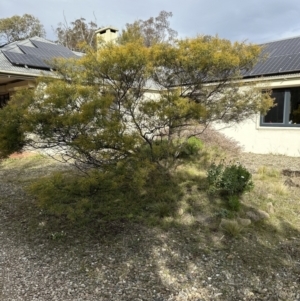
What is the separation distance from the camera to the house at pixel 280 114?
9914 millimetres

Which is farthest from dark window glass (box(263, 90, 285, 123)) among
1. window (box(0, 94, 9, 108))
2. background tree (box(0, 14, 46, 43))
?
background tree (box(0, 14, 46, 43))

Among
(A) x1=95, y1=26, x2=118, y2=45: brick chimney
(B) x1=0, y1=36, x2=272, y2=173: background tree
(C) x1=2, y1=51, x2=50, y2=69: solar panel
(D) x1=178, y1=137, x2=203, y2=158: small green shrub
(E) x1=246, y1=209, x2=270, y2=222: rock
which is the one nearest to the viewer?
(B) x1=0, y1=36, x2=272, y2=173: background tree

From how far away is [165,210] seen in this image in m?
4.76

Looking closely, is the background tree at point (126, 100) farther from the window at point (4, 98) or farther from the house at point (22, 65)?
the window at point (4, 98)

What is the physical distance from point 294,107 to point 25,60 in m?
10.00

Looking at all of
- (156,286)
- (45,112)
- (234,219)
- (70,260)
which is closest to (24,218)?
(70,260)

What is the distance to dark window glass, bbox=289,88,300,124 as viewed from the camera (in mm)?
10312

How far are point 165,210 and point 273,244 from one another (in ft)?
5.54

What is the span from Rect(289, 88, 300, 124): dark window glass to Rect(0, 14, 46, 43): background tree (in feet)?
92.7

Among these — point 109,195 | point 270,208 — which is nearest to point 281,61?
point 270,208

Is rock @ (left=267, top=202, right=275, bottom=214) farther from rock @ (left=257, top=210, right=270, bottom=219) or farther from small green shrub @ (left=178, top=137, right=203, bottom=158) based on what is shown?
small green shrub @ (left=178, top=137, right=203, bottom=158)

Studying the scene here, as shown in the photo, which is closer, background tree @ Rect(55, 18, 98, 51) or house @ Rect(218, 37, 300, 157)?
house @ Rect(218, 37, 300, 157)

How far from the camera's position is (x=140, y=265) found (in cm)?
347

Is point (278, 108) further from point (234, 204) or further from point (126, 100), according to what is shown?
point (126, 100)
